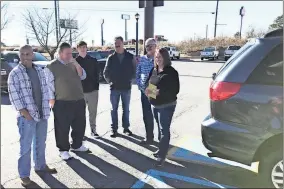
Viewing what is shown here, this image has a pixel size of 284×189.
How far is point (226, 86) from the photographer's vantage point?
135 inches

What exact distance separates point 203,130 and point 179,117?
3.74 meters

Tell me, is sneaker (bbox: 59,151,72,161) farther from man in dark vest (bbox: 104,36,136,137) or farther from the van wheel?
the van wheel

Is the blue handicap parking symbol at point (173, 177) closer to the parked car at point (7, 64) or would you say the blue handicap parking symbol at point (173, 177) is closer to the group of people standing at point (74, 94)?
the group of people standing at point (74, 94)

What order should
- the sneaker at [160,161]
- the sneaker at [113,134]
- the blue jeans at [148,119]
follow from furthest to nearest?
the sneaker at [113,134], the blue jeans at [148,119], the sneaker at [160,161]

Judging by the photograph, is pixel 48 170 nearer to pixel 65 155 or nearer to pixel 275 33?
pixel 65 155

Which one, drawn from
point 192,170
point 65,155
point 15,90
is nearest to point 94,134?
point 65,155

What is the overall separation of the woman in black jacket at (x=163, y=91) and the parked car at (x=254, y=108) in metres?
0.87

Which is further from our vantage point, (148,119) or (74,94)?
(148,119)

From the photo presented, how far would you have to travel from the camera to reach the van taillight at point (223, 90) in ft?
11.1

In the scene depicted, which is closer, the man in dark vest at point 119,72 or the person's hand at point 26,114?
the person's hand at point 26,114

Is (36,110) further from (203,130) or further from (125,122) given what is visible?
(125,122)

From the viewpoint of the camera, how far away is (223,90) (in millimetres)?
3447

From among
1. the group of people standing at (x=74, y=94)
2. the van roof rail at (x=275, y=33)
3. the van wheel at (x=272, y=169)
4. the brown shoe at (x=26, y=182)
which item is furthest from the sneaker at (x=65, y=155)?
the van roof rail at (x=275, y=33)

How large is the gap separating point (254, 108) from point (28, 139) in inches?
104
